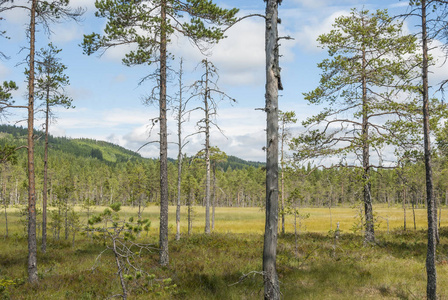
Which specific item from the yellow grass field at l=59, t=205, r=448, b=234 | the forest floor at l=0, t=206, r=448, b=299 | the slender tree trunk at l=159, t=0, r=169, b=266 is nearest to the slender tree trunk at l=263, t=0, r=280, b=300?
the forest floor at l=0, t=206, r=448, b=299

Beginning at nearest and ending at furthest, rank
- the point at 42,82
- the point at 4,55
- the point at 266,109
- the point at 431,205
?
the point at 266,109, the point at 431,205, the point at 4,55, the point at 42,82

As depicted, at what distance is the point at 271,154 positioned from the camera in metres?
5.70

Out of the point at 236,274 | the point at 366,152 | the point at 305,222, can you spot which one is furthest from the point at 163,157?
the point at 305,222

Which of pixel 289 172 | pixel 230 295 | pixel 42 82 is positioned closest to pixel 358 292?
pixel 230 295

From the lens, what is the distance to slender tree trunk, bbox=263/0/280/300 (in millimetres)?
5500

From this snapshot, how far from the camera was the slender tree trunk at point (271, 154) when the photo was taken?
5.50 meters

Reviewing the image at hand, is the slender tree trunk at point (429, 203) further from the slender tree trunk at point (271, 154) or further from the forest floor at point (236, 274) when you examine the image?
the slender tree trunk at point (271, 154)

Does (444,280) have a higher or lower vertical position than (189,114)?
lower

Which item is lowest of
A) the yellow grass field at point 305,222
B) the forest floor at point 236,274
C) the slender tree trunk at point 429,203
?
the yellow grass field at point 305,222

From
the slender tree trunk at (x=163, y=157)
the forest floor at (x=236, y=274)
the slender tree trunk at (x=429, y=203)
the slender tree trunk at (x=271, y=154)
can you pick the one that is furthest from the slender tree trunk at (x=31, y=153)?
the slender tree trunk at (x=429, y=203)

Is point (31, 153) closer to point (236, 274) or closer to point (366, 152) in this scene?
point (236, 274)

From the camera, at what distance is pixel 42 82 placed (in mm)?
17172

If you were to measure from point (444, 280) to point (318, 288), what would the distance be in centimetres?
476

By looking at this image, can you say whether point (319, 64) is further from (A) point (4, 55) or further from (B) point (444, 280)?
(A) point (4, 55)
